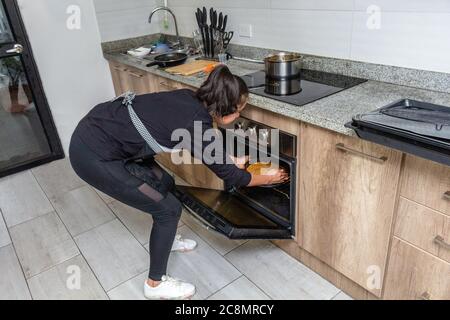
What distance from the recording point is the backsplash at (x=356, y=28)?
1354 millimetres

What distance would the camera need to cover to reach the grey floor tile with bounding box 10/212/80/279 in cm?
186

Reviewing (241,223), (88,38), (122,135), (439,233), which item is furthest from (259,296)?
(88,38)

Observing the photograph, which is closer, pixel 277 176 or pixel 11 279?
pixel 277 176

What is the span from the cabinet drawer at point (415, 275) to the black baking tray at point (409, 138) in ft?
1.30

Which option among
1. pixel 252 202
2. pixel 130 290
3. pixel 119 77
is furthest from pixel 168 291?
pixel 119 77

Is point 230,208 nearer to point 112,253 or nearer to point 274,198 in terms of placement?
point 274,198

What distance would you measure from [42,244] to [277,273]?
1355 millimetres

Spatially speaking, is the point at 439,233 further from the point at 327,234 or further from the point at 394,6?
the point at 394,6

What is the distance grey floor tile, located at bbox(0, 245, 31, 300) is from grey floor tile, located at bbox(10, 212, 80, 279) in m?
0.03

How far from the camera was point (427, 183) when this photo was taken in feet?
3.48

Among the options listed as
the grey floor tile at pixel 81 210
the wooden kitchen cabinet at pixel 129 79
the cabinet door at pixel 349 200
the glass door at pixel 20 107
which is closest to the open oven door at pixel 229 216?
the cabinet door at pixel 349 200

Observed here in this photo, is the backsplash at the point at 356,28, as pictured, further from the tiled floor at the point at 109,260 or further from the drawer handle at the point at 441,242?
the tiled floor at the point at 109,260

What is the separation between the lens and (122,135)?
1.33 meters

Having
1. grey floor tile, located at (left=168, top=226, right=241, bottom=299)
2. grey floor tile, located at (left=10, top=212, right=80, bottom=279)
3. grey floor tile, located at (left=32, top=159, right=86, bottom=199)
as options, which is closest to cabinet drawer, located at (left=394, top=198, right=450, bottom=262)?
grey floor tile, located at (left=168, top=226, right=241, bottom=299)
